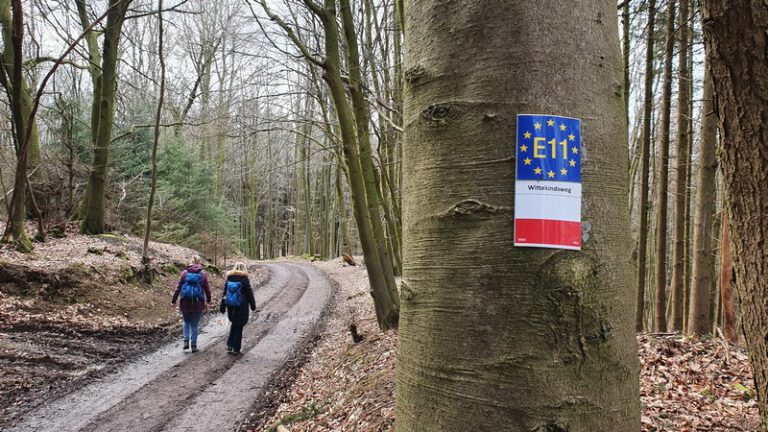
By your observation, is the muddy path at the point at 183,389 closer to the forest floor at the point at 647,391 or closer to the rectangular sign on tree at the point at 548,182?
the forest floor at the point at 647,391

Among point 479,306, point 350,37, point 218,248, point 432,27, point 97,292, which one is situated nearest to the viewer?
point 479,306

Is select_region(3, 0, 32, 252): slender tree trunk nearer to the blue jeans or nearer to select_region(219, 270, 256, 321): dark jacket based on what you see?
the blue jeans

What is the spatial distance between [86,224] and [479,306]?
16.1m

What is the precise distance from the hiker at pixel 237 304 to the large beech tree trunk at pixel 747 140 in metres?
8.03

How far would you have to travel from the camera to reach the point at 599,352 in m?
1.11

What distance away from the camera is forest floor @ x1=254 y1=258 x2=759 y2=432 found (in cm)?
364

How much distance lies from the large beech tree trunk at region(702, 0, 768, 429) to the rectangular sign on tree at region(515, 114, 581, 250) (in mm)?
1040

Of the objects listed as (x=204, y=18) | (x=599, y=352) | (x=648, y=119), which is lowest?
(x=599, y=352)

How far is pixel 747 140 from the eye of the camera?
5.67ft

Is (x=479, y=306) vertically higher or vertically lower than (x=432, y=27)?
lower

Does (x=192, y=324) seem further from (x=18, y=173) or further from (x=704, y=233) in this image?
(x=704, y=233)

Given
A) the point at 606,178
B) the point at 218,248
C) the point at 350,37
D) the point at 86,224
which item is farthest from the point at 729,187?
the point at 218,248

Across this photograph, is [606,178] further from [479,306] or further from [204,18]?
[204,18]

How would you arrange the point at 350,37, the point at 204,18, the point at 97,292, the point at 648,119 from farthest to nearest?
the point at 204,18 < the point at 97,292 < the point at 350,37 < the point at 648,119
